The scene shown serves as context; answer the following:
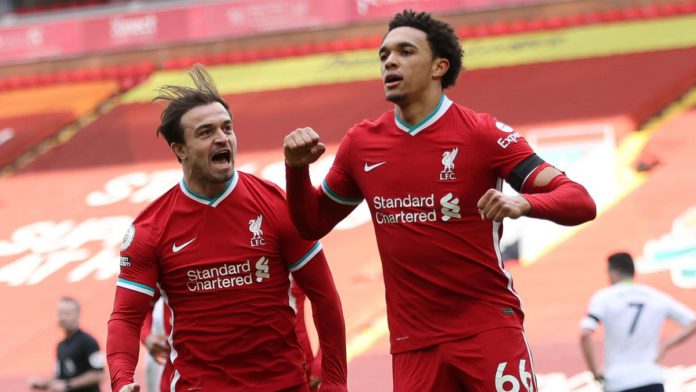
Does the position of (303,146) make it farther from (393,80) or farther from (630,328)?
(630,328)

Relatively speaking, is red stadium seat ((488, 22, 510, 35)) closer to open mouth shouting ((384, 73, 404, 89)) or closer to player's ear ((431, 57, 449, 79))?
player's ear ((431, 57, 449, 79))

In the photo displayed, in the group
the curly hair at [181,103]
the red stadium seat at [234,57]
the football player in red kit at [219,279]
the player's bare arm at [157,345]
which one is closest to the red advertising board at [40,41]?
the red stadium seat at [234,57]

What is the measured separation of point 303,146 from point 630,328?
12.8ft

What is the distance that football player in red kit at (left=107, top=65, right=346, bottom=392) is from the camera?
5.42 meters

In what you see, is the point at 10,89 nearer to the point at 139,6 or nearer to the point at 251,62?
the point at 139,6

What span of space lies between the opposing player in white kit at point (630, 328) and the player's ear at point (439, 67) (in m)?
3.35

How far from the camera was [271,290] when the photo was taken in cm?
550

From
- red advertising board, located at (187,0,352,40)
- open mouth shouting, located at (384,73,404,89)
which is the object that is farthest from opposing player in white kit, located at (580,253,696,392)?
red advertising board, located at (187,0,352,40)

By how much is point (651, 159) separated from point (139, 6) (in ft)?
34.8

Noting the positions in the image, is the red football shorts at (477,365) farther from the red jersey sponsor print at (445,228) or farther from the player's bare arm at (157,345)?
the player's bare arm at (157,345)

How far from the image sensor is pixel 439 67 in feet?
17.7

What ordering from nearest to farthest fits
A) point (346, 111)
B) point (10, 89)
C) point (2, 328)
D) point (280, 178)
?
point (2, 328) → point (280, 178) → point (346, 111) → point (10, 89)

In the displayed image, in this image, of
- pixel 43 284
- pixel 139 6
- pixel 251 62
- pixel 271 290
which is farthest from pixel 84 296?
pixel 271 290

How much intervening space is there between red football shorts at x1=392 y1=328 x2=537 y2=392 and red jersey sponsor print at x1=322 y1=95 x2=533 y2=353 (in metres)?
0.05
